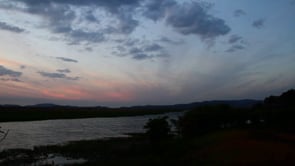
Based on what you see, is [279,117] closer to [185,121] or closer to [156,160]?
[185,121]

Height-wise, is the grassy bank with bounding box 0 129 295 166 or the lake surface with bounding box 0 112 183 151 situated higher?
the lake surface with bounding box 0 112 183 151

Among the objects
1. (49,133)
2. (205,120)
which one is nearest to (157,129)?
(205,120)

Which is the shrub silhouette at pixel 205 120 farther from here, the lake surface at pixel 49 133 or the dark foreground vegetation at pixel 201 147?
the lake surface at pixel 49 133

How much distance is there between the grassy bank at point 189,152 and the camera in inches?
1296

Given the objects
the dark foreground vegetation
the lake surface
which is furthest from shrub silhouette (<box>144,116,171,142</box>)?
the lake surface

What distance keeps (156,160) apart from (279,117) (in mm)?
41664

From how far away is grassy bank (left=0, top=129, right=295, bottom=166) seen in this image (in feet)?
108

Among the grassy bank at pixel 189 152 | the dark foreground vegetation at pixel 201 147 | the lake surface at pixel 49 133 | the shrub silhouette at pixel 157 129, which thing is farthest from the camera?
the lake surface at pixel 49 133

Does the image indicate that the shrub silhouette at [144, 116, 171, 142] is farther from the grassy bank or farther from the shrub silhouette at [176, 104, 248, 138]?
the shrub silhouette at [176, 104, 248, 138]

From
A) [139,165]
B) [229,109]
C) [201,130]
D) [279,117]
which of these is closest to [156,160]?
[139,165]

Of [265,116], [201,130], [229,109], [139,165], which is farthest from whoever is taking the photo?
[265,116]

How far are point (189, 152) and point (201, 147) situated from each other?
9.16 ft

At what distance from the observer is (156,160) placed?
3659cm

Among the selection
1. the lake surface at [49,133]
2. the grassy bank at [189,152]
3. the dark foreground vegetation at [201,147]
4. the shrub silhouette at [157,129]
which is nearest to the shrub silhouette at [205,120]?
the dark foreground vegetation at [201,147]
